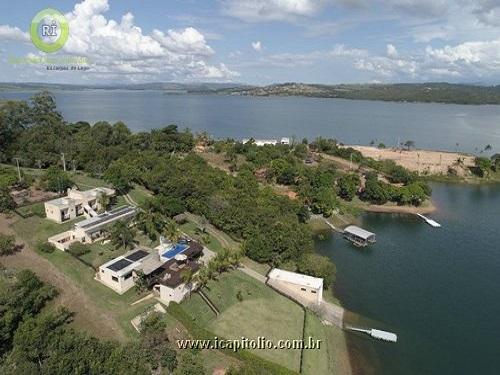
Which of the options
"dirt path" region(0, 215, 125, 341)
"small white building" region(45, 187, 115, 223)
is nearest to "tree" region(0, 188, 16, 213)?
"small white building" region(45, 187, 115, 223)

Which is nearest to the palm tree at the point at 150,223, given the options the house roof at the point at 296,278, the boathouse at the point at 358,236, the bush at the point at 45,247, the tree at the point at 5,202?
the bush at the point at 45,247

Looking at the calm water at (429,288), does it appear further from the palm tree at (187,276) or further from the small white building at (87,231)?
the small white building at (87,231)

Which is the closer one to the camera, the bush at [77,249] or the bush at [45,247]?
the bush at [45,247]

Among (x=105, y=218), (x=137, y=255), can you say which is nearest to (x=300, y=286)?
(x=137, y=255)

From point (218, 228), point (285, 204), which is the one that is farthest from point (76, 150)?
point (285, 204)

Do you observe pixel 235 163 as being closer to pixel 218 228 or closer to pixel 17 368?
pixel 218 228

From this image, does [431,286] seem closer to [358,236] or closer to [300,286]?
[358,236]
